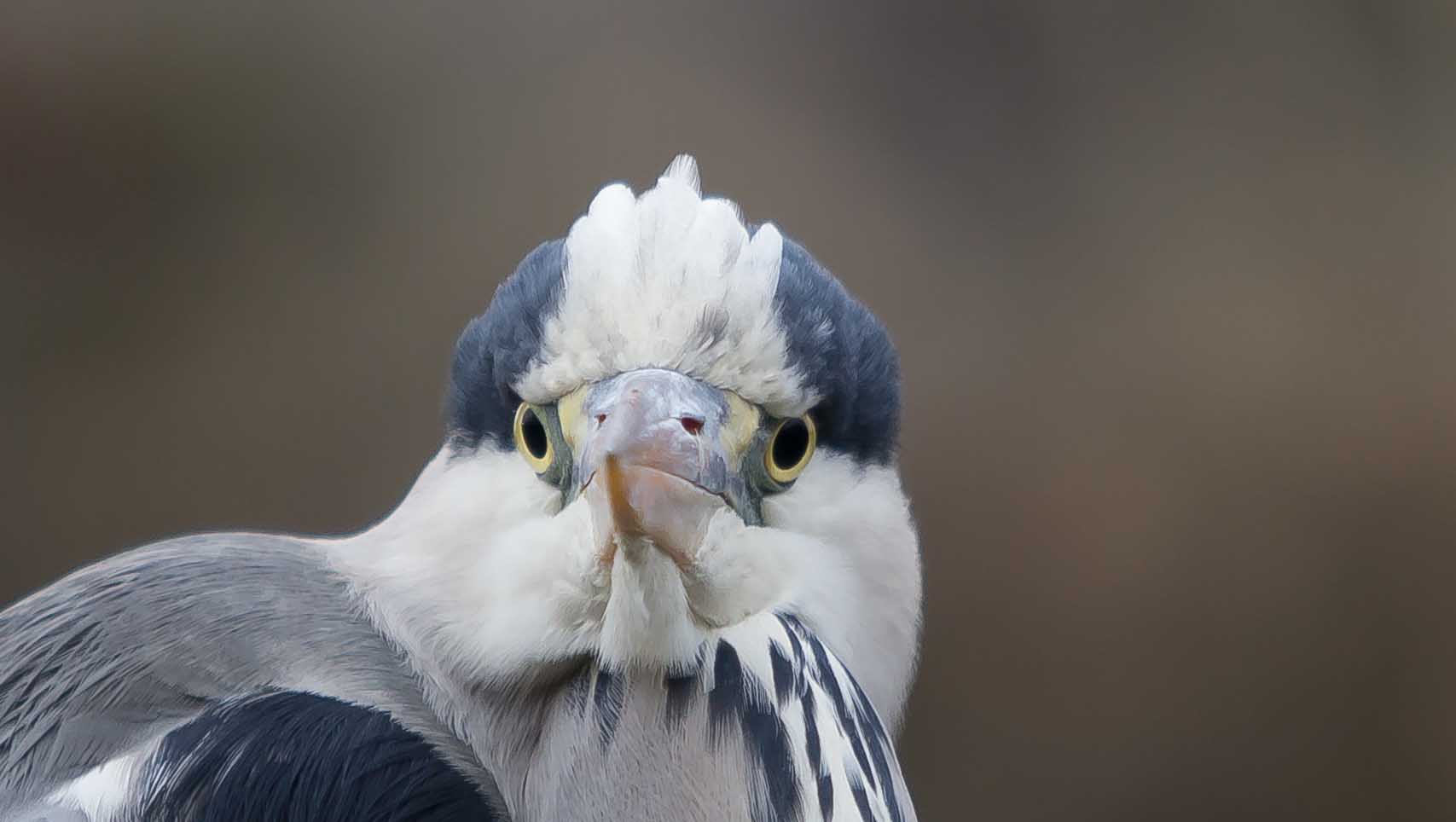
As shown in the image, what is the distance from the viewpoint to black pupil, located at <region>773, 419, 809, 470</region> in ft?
3.88

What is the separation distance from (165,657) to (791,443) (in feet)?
1.67

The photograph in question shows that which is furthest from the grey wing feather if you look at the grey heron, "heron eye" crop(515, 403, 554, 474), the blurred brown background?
the blurred brown background

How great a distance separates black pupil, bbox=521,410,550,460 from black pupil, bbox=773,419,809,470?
0.18 meters

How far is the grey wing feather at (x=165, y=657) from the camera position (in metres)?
1.09

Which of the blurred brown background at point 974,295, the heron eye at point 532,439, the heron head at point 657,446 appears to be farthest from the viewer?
the blurred brown background at point 974,295

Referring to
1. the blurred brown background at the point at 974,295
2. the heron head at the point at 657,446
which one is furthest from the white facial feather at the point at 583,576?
the blurred brown background at the point at 974,295

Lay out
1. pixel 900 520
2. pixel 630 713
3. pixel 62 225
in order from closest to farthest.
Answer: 1. pixel 630 713
2. pixel 900 520
3. pixel 62 225

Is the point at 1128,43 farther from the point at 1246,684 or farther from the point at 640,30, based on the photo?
the point at 1246,684

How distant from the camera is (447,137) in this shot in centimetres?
279

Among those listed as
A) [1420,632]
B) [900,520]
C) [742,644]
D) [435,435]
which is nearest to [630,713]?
[742,644]

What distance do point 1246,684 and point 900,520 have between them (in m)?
1.81

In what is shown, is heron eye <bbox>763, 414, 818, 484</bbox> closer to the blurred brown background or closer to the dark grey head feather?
the dark grey head feather

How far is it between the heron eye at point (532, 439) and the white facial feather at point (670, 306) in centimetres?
2

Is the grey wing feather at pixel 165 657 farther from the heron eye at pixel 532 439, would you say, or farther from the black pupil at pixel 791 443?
the black pupil at pixel 791 443
